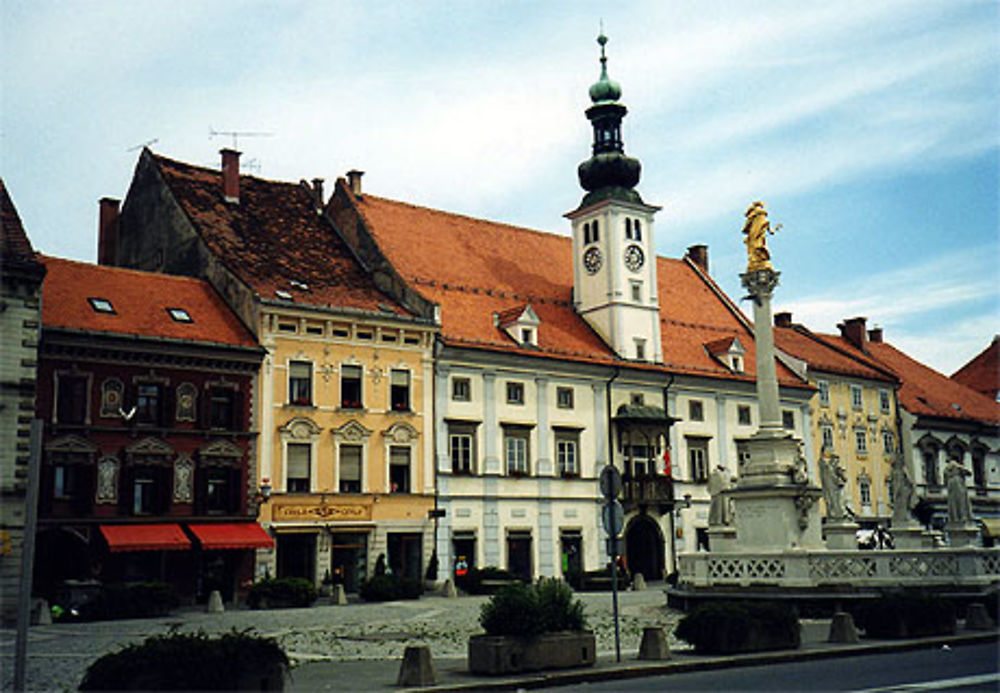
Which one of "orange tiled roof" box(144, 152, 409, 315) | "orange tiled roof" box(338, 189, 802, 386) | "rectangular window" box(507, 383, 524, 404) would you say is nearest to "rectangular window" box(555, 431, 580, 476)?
"rectangular window" box(507, 383, 524, 404)

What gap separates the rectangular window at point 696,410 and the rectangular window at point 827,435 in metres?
10.1

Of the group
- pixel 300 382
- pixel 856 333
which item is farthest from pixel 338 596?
pixel 856 333

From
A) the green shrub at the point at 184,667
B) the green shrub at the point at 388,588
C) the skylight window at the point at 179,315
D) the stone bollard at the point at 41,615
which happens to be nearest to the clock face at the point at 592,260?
the green shrub at the point at 388,588

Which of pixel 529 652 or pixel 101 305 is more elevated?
pixel 101 305

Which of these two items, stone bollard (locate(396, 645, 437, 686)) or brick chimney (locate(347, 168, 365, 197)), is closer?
stone bollard (locate(396, 645, 437, 686))

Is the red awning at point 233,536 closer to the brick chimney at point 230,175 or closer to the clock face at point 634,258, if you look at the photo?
the brick chimney at point 230,175

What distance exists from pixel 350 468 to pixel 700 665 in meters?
24.5

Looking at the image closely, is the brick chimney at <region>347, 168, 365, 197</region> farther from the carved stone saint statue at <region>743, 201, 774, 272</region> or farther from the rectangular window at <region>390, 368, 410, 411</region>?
the carved stone saint statue at <region>743, 201, 774, 272</region>

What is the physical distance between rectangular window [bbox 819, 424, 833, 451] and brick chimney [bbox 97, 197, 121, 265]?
36.7 metres

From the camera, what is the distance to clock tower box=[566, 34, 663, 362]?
4925 cm

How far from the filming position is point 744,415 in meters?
52.6

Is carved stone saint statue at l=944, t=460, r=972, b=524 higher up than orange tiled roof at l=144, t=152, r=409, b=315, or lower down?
lower down

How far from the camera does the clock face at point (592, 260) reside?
50031 mm

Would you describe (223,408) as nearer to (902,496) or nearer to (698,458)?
(902,496)
